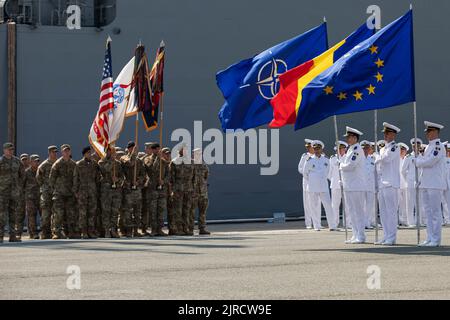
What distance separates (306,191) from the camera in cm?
2273

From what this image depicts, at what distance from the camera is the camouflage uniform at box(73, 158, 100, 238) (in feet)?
61.9

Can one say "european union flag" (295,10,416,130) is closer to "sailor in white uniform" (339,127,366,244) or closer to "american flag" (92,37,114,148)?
"sailor in white uniform" (339,127,366,244)

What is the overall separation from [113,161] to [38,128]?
14.2 ft

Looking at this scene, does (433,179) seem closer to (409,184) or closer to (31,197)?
(31,197)

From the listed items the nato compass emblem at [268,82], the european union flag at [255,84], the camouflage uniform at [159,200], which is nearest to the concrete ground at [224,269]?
the camouflage uniform at [159,200]

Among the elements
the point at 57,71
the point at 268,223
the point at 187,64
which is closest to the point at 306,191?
the point at 268,223

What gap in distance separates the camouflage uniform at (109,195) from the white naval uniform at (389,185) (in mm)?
4937

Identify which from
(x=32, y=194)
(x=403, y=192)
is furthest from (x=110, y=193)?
(x=403, y=192)

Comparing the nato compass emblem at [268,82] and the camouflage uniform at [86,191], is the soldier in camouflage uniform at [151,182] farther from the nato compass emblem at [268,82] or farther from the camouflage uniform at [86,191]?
the nato compass emblem at [268,82]

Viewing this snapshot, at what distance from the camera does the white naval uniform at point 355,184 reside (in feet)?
52.7

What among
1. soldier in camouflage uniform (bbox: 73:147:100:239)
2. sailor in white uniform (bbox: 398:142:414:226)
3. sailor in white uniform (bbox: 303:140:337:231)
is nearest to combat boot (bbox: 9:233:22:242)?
soldier in camouflage uniform (bbox: 73:147:100:239)

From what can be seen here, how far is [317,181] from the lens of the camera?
22438 mm

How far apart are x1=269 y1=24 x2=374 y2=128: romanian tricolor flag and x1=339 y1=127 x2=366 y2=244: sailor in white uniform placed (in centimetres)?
92
